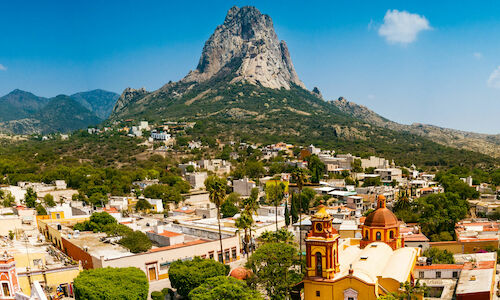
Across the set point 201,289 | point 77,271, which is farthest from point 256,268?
point 77,271

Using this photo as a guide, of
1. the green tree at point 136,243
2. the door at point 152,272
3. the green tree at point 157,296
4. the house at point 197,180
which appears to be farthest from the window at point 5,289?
the house at point 197,180

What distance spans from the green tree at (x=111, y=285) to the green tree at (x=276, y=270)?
908 centimetres

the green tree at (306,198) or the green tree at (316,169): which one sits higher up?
the green tree at (316,169)

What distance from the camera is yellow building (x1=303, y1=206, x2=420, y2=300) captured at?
24.2 m

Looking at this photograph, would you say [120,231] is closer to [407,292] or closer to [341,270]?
[341,270]

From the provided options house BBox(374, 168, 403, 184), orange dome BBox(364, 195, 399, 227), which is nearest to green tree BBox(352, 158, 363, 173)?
house BBox(374, 168, 403, 184)

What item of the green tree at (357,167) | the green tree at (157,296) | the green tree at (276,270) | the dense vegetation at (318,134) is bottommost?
the green tree at (157,296)

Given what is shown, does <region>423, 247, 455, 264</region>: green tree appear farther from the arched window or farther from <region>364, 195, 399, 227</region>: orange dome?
the arched window

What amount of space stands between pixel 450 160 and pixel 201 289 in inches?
4643

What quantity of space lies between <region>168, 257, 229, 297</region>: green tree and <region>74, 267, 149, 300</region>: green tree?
280 cm

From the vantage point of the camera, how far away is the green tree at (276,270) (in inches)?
1147

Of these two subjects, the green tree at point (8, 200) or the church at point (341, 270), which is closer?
the church at point (341, 270)

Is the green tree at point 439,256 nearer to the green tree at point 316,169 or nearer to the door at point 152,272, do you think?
the door at point 152,272

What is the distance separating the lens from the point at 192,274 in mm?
31188
